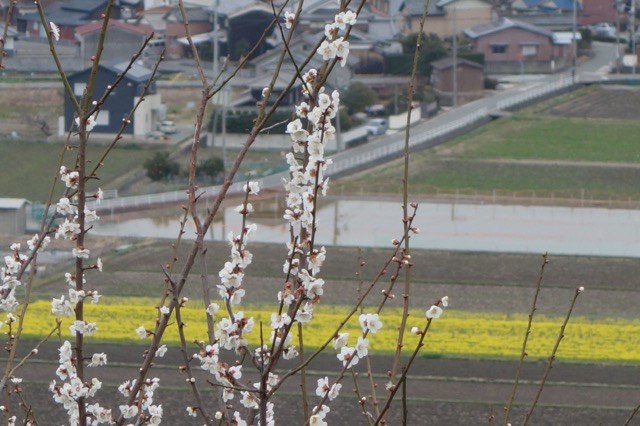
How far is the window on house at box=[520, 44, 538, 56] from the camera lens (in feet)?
71.7

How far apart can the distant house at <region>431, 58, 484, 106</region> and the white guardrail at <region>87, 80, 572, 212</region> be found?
0.89 m

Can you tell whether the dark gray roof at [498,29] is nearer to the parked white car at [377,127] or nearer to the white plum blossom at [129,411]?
the parked white car at [377,127]

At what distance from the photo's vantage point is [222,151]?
15.1 metres

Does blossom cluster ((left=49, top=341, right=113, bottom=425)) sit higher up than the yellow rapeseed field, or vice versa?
blossom cluster ((left=49, top=341, right=113, bottom=425))

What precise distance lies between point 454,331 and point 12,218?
4.99 metres

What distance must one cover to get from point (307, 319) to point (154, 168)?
12.2 meters

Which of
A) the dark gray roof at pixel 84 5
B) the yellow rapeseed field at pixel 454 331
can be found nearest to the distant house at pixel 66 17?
the dark gray roof at pixel 84 5

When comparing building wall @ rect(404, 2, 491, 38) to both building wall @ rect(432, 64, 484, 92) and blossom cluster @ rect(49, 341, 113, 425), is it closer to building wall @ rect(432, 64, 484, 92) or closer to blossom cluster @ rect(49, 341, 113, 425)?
building wall @ rect(432, 64, 484, 92)

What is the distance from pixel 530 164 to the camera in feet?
48.0

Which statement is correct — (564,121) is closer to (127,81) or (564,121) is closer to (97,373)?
(127,81)

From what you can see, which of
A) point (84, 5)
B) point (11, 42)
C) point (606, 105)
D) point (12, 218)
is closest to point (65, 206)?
point (12, 218)

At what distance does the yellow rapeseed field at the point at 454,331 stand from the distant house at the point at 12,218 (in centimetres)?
299

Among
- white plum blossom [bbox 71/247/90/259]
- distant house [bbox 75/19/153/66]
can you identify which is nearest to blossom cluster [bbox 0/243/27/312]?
white plum blossom [bbox 71/247/90/259]

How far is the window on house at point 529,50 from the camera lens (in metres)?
21.9
